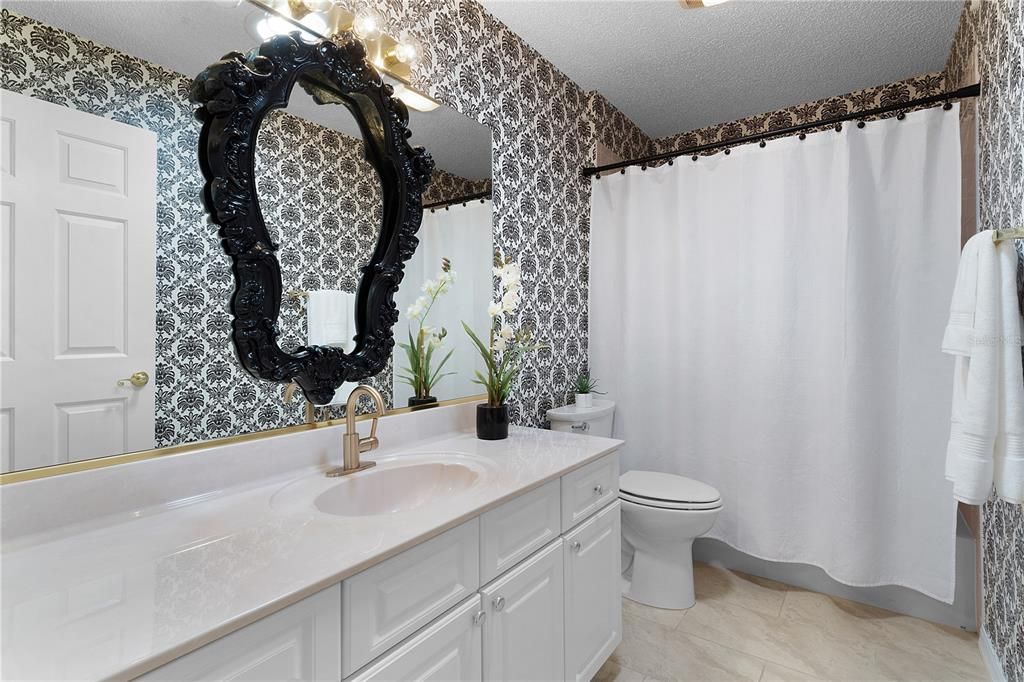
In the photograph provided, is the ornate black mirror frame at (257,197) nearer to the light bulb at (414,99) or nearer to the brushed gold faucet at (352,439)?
the brushed gold faucet at (352,439)

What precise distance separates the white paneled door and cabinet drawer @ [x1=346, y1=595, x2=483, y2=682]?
2.25ft

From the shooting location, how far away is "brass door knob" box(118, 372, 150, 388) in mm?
1018

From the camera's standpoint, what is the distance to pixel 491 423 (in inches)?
68.1

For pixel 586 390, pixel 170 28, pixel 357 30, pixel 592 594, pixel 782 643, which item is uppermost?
pixel 357 30

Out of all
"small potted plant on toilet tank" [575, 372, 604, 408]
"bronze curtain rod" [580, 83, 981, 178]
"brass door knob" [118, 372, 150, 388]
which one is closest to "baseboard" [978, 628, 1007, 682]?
"small potted plant on toilet tank" [575, 372, 604, 408]

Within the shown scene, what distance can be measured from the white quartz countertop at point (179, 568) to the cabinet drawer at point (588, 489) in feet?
0.89

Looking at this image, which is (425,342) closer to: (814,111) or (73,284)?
(73,284)

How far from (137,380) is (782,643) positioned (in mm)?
2300

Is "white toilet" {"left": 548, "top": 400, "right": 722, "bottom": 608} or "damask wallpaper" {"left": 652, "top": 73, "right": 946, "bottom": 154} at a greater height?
"damask wallpaper" {"left": 652, "top": 73, "right": 946, "bottom": 154}

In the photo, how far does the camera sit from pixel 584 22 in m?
2.13

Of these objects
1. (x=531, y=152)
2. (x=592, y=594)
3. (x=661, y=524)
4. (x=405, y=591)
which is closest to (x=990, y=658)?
(x=661, y=524)

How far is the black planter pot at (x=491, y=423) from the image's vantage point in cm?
173

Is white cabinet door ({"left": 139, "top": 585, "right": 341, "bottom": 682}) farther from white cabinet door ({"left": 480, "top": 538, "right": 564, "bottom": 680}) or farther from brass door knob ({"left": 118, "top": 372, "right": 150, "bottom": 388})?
brass door knob ({"left": 118, "top": 372, "right": 150, "bottom": 388})

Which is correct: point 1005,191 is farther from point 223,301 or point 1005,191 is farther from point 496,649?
point 223,301
